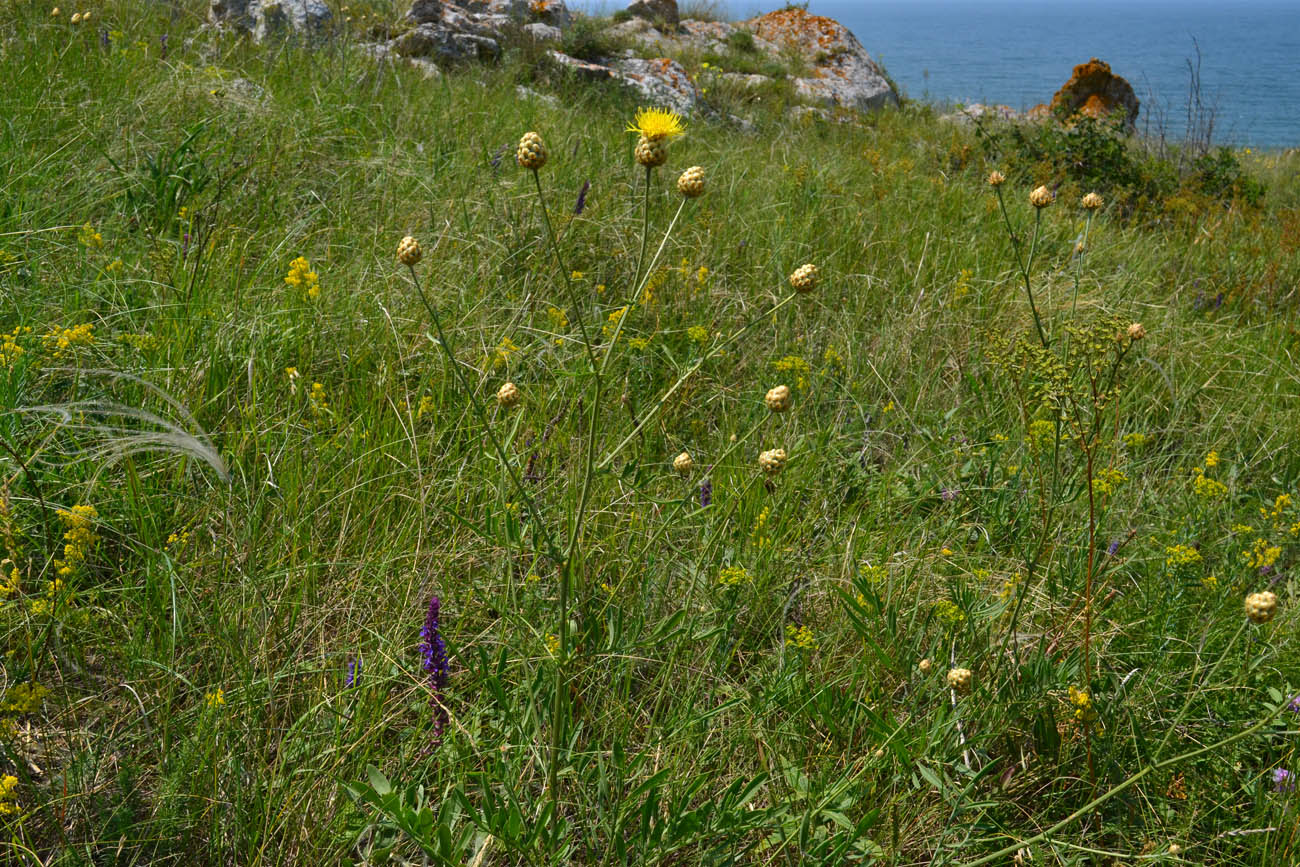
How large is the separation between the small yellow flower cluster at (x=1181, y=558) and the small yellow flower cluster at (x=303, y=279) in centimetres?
219

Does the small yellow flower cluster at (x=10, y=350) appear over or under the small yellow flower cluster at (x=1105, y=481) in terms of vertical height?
over

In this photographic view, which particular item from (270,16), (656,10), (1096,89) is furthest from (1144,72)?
(270,16)

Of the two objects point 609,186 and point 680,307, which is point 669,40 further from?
point 680,307

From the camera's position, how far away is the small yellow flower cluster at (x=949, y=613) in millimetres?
1541

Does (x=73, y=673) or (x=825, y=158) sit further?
(x=825, y=158)

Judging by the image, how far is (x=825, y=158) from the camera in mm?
5191

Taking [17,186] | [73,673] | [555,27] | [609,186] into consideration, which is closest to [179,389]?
[73,673]

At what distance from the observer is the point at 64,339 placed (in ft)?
6.10

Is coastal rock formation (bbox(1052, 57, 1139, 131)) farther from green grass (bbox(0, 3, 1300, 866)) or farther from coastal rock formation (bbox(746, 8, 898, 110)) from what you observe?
green grass (bbox(0, 3, 1300, 866))

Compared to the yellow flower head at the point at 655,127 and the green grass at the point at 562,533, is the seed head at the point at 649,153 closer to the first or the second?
the yellow flower head at the point at 655,127

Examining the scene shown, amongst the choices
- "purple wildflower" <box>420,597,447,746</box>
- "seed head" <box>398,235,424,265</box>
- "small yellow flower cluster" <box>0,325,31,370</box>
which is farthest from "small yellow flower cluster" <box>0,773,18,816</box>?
"small yellow flower cluster" <box>0,325,31,370</box>

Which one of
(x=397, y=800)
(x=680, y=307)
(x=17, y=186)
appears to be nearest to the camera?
(x=397, y=800)

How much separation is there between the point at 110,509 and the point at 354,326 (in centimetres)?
86

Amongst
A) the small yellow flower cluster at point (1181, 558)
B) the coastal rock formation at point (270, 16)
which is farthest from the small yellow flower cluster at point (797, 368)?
the coastal rock formation at point (270, 16)
